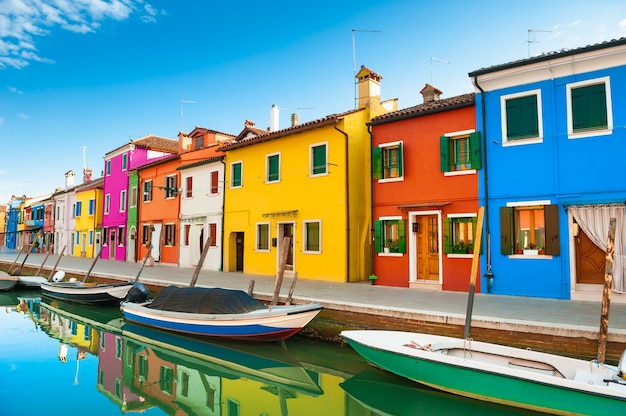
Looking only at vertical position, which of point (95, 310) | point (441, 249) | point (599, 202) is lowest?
point (95, 310)

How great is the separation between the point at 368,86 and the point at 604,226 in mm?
9624

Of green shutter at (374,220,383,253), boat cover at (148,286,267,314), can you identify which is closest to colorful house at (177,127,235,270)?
boat cover at (148,286,267,314)

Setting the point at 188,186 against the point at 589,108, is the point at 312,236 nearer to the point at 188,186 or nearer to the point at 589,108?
the point at 188,186

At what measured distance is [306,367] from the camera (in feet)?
30.0

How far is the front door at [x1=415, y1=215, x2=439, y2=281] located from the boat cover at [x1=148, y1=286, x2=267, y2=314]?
566 cm

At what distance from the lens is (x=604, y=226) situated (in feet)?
34.1

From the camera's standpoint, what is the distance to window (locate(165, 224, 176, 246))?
2375cm

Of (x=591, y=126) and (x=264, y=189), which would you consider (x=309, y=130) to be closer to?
(x=264, y=189)

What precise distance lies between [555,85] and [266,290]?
10.1m

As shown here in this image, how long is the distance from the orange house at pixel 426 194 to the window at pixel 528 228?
3.22ft

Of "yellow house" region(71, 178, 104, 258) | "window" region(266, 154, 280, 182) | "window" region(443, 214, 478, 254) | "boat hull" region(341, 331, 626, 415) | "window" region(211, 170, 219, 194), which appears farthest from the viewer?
"yellow house" region(71, 178, 104, 258)

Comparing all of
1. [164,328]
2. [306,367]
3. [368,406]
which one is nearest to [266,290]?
[164,328]

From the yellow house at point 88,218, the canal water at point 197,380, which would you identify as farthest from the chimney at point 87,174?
the canal water at point 197,380

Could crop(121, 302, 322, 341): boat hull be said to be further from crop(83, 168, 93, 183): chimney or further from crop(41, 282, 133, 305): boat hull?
crop(83, 168, 93, 183): chimney
